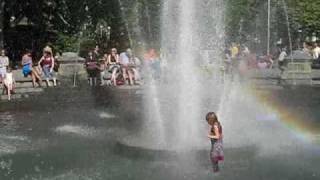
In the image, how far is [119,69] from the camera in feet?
83.0

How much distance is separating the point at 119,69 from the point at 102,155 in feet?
43.0

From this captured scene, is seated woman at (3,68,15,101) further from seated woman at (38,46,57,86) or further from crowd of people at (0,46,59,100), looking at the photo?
seated woman at (38,46,57,86)

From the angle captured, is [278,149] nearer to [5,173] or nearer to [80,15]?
[5,173]

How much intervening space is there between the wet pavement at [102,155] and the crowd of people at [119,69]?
18.4 feet

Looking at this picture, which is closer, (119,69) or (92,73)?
(119,69)

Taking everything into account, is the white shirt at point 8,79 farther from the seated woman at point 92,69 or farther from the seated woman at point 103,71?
Answer: the seated woman at point 103,71

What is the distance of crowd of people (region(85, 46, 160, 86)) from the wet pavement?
5.62 metres

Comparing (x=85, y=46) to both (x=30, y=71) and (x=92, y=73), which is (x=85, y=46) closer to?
(x=92, y=73)

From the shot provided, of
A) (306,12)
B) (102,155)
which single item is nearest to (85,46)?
(306,12)

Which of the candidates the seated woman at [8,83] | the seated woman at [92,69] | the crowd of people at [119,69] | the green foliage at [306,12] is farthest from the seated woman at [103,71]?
the green foliage at [306,12]

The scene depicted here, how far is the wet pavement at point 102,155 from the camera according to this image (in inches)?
411

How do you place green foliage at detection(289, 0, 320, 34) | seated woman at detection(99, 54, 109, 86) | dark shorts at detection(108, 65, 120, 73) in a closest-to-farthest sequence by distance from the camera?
dark shorts at detection(108, 65, 120, 73) < seated woman at detection(99, 54, 109, 86) < green foliage at detection(289, 0, 320, 34)

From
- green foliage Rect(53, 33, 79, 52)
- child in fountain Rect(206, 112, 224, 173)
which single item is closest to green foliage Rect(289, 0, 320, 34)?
green foliage Rect(53, 33, 79, 52)

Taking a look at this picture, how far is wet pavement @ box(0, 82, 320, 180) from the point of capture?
10445 millimetres
